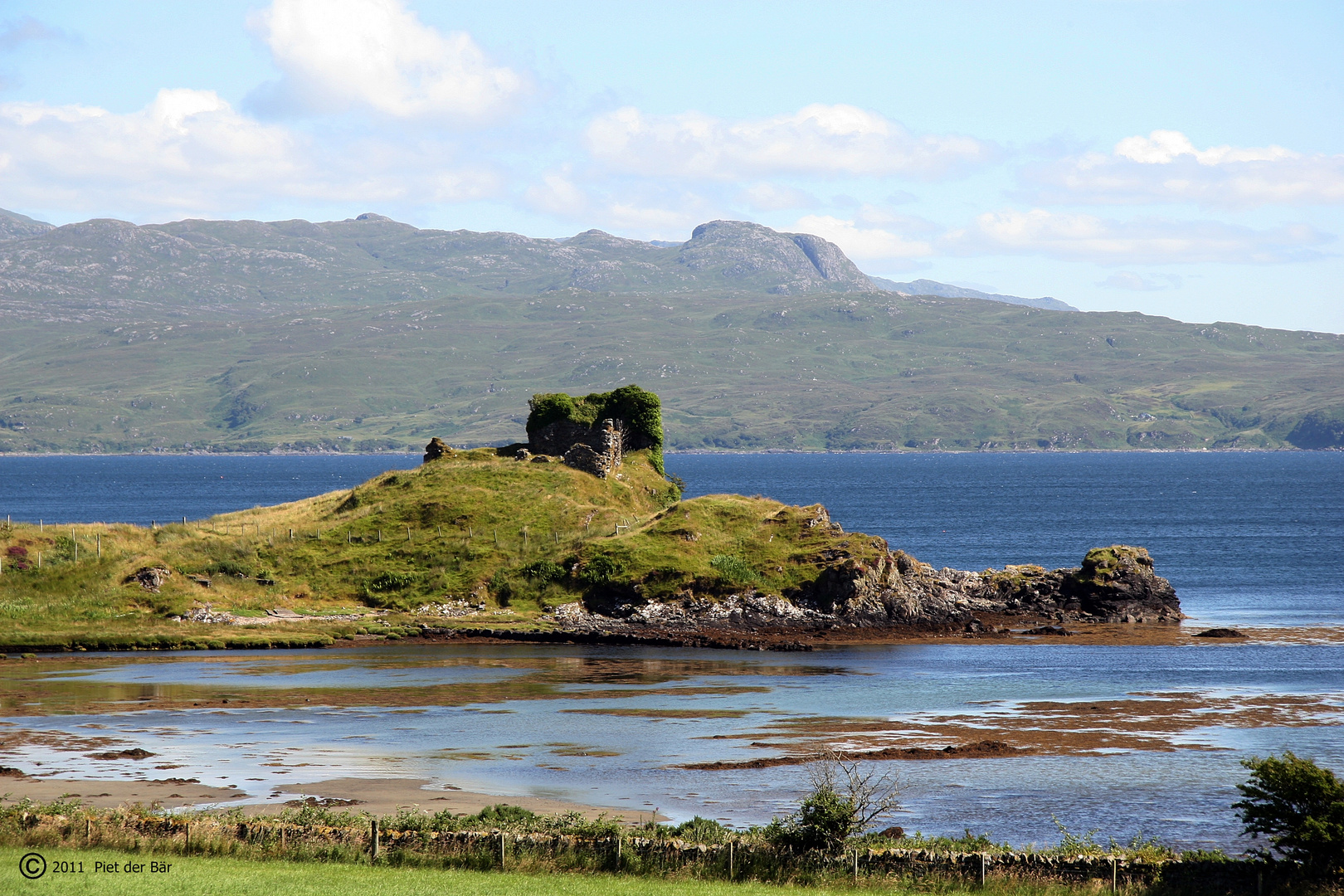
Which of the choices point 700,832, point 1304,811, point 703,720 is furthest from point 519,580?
point 1304,811

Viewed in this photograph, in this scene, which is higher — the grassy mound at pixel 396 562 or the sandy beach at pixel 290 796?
the grassy mound at pixel 396 562

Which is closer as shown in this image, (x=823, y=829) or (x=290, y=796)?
(x=823, y=829)

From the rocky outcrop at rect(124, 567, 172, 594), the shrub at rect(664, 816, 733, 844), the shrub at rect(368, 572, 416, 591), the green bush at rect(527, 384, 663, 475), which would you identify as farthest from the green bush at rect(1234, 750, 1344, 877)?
the green bush at rect(527, 384, 663, 475)

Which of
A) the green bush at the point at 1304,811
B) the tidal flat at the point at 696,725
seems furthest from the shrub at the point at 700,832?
the green bush at the point at 1304,811

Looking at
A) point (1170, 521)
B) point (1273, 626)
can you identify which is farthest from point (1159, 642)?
point (1170, 521)

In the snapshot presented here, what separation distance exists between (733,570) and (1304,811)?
61313 mm

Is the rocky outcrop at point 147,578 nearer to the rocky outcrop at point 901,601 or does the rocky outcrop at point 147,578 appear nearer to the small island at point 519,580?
the small island at point 519,580

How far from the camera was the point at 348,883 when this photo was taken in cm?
3222

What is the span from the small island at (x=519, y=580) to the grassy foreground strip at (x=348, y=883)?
48.6m

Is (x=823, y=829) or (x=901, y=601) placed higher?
(x=823, y=829)

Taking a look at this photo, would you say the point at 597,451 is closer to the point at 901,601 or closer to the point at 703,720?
the point at 901,601

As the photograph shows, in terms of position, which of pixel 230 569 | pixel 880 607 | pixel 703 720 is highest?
pixel 230 569

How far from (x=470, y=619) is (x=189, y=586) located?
794 inches

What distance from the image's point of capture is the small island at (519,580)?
277ft
